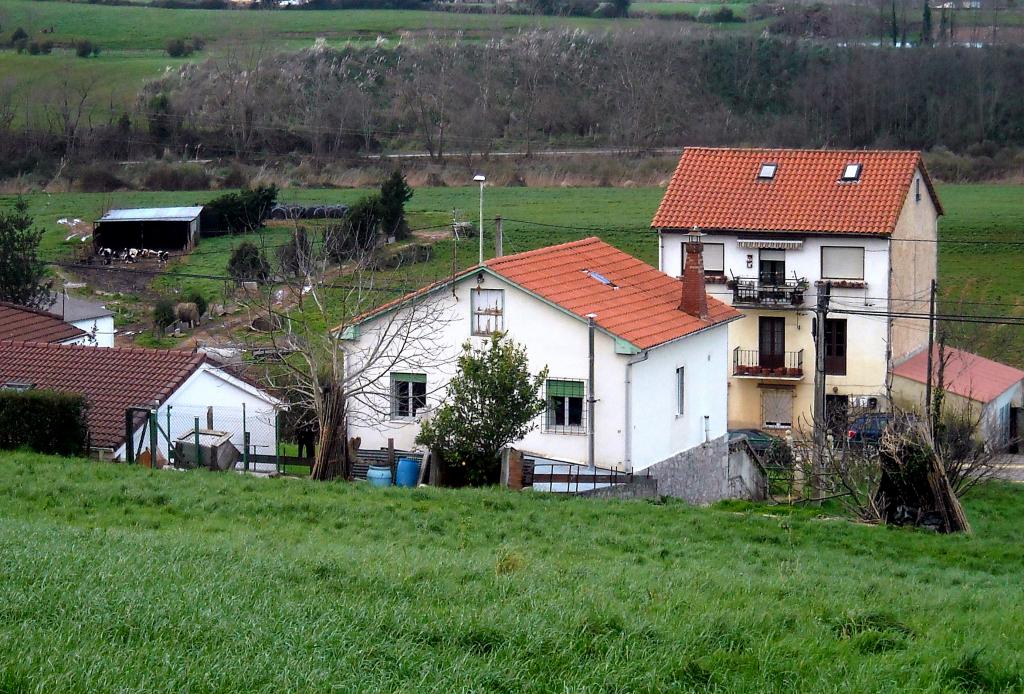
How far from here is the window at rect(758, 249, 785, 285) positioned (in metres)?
39.2

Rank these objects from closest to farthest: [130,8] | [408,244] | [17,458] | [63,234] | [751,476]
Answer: [17,458]
[751,476]
[408,244]
[63,234]
[130,8]

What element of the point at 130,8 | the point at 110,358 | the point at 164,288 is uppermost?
the point at 130,8

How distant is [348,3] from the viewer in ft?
442

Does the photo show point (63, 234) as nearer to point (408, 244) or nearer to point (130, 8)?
point (408, 244)

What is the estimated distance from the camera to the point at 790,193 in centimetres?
4009

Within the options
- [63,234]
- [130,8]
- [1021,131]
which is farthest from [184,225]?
[130,8]

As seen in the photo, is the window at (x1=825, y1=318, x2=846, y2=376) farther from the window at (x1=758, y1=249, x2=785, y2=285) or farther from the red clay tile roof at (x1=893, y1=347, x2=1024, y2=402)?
the window at (x1=758, y1=249, x2=785, y2=285)

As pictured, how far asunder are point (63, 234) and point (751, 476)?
3716 cm

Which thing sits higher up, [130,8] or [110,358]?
[130,8]

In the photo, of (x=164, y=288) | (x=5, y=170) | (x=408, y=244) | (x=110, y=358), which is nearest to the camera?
(x=110, y=358)

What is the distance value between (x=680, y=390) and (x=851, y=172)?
1627 cm

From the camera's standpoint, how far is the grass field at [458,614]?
7.68m

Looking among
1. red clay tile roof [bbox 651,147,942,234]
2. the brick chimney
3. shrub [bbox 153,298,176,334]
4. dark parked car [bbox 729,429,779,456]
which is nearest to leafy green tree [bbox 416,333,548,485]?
the brick chimney

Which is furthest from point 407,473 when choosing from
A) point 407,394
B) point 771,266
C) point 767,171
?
point 767,171
